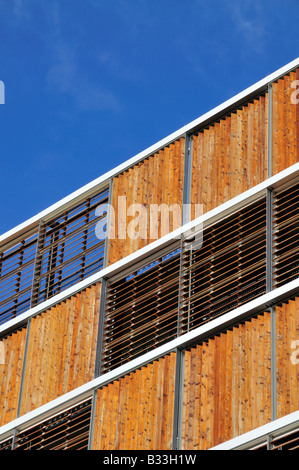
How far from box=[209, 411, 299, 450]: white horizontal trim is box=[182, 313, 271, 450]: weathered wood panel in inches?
7.3

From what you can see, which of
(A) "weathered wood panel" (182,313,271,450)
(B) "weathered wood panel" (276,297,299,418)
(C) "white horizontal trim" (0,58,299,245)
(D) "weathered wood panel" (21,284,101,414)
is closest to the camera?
(B) "weathered wood panel" (276,297,299,418)

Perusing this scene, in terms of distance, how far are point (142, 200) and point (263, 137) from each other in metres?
2.94

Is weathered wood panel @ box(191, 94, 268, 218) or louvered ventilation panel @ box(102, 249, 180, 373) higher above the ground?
weathered wood panel @ box(191, 94, 268, 218)

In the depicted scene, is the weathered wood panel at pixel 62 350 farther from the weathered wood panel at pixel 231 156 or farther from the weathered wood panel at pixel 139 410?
the weathered wood panel at pixel 231 156

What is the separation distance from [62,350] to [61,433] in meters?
1.59

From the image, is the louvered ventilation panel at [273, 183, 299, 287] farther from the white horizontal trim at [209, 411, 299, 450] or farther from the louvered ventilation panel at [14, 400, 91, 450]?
the louvered ventilation panel at [14, 400, 91, 450]

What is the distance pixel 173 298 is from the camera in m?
21.7

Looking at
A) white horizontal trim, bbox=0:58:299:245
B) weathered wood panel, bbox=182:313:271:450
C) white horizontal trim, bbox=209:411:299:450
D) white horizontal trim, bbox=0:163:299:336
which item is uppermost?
white horizontal trim, bbox=0:58:299:245

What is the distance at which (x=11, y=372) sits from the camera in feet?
78.7

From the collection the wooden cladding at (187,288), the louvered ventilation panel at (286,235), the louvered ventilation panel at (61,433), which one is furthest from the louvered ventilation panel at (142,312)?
the louvered ventilation panel at (286,235)

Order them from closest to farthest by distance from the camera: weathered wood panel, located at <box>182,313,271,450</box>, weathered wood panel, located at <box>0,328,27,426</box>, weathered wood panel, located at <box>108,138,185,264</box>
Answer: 1. weathered wood panel, located at <box>182,313,271,450</box>
2. weathered wood panel, located at <box>108,138,185,264</box>
3. weathered wood panel, located at <box>0,328,27,426</box>

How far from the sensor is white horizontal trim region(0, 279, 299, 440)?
1966 cm

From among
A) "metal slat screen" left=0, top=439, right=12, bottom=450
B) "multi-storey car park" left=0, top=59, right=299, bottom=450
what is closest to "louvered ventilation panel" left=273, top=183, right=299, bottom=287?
"multi-storey car park" left=0, top=59, right=299, bottom=450

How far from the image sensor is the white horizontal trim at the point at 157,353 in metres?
19.7
